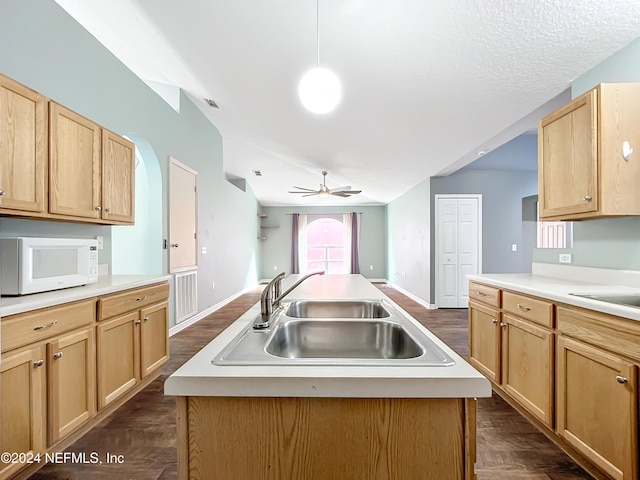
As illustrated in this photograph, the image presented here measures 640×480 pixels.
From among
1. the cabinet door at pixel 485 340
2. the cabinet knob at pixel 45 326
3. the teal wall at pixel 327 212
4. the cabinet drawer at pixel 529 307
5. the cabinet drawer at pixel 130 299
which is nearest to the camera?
the cabinet knob at pixel 45 326

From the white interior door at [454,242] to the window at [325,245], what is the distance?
4.45 m

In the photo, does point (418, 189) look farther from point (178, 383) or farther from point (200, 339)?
point (178, 383)

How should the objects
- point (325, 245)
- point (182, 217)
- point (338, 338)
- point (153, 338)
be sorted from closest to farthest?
1. point (338, 338)
2. point (153, 338)
3. point (182, 217)
4. point (325, 245)

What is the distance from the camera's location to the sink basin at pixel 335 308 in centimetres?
153

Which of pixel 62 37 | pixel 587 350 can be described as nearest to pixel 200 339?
pixel 62 37

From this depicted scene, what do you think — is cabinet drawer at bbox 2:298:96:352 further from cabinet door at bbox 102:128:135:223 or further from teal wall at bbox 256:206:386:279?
teal wall at bbox 256:206:386:279

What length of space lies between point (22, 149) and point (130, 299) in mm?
1074

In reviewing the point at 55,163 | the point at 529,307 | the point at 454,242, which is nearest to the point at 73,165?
the point at 55,163

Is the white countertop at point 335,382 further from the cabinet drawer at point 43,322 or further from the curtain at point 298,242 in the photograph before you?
the curtain at point 298,242

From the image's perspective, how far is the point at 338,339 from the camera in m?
1.26

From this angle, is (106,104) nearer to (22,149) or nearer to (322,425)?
(22,149)

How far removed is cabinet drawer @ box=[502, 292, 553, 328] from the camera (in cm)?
170

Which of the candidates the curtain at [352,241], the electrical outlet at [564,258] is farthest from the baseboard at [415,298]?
the electrical outlet at [564,258]

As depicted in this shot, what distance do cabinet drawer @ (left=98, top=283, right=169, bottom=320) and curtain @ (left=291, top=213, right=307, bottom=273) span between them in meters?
6.42
